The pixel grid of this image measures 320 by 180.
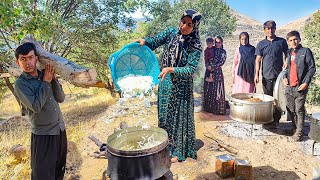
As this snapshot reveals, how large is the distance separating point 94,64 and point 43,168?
287 inches

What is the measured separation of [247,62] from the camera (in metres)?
6.13

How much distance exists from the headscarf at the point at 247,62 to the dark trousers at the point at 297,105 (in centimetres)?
143

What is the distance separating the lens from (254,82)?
19.7 ft

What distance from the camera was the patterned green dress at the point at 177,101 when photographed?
3354 mm

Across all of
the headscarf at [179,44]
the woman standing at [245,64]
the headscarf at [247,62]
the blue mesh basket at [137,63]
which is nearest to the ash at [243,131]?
the woman standing at [245,64]

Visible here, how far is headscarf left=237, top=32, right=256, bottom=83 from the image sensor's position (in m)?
6.14

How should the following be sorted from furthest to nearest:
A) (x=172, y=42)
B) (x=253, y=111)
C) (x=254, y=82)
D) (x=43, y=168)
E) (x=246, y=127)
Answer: (x=254, y=82) → (x=246, y=127) → (x=253, y=111) → (x=172, y=42) → (x=43, y=168)

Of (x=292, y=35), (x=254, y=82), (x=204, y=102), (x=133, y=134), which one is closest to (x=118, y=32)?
(x=204, y=102)

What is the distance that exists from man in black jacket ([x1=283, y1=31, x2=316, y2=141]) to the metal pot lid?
111 millimetres

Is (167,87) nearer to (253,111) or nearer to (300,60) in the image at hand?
(253,111)

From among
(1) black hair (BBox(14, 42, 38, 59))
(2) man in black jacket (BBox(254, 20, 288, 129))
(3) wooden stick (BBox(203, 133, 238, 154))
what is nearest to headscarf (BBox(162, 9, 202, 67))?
(1) black hair (BBox(14, 42, 38, 59))

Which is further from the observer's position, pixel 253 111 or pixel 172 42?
pixel 253 111

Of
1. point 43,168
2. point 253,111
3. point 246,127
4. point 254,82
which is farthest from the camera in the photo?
point 254,82

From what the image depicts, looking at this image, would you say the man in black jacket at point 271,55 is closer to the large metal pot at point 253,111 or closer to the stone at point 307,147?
the stone at point 307,147
